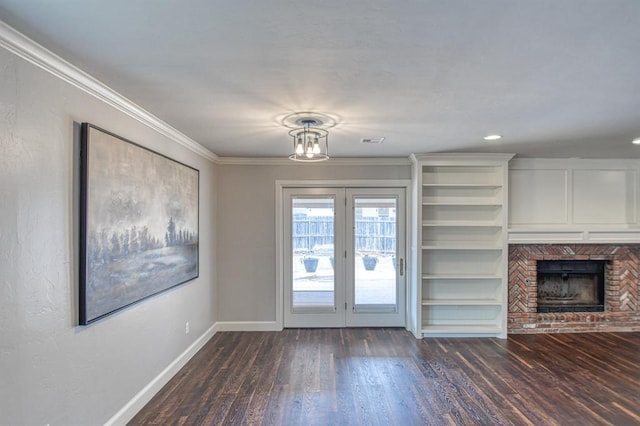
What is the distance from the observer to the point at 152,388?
3.02 meters

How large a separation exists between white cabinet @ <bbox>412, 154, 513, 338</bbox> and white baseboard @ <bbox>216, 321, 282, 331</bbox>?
200cm

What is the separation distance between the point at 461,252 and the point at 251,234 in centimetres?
299

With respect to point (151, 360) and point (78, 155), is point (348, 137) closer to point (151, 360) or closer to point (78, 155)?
point (78, 155)

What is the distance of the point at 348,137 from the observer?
11.8 feet

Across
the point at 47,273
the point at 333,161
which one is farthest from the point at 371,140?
the point at 47,273

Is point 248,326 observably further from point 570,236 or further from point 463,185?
point 570,236

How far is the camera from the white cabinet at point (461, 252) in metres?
4.63

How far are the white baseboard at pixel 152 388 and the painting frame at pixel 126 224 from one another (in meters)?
0.80

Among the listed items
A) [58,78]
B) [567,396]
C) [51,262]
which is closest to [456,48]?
[58,78]

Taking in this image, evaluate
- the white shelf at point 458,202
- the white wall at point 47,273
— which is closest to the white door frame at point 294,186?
the white shelf at point 458,202

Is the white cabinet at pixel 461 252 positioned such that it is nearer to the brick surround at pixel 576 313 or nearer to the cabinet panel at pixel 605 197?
the brick surround at pixel 576 313

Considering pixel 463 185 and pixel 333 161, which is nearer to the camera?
pixel 463 185

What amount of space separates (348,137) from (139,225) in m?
2.14

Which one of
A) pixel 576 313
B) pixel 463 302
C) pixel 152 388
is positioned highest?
pixel 463 302
